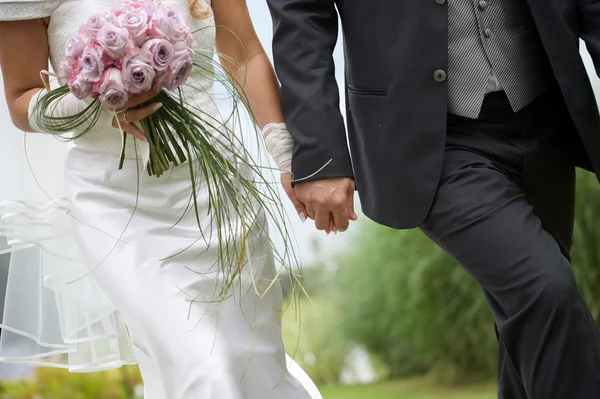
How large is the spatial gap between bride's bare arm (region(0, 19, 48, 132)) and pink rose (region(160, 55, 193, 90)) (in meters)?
0.52

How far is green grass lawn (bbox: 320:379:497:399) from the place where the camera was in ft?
20.1

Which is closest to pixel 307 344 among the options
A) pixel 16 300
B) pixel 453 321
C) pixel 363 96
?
pixel 453 321

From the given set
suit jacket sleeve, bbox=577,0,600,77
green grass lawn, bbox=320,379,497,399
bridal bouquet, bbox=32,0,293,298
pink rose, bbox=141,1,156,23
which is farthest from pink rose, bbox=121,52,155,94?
green grass lawn, bbox=320,379,497,399

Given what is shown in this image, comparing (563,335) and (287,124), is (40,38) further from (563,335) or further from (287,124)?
(563,335)

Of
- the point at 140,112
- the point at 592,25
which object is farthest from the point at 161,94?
the point at 592,25

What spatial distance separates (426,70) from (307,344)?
4981 millimetres

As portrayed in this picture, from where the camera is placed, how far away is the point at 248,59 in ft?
10.2

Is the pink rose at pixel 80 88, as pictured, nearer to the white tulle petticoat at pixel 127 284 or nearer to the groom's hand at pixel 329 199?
the white tulle petticoat at pixel 127 284

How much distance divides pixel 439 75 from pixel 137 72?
79 cm

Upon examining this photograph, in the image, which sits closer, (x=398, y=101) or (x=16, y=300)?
(x=398, y=101)

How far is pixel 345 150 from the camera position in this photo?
2.81 metres

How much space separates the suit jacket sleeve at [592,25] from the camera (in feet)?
9.06

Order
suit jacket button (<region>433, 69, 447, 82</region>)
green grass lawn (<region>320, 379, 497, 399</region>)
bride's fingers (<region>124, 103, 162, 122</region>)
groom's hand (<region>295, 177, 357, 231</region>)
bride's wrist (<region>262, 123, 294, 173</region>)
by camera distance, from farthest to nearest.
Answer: green grass lawn (<region>320, 379, 497, 399</region>), bride's wrist (<region>262, 123, 294, 173</region>), groom's hand (<region>295, 177, 357, 231</region>), suit jacket button (<region>433, 69, 447, 82</region>), bride's fingers (<region>124, 103, 162, 122</region>)

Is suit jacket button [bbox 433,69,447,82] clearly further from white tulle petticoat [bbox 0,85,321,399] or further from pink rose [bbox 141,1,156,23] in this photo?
pink rose [bbox 141,1,156,23]
